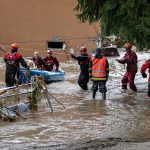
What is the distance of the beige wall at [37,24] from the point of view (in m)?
32.4

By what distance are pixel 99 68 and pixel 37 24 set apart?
59.3ft

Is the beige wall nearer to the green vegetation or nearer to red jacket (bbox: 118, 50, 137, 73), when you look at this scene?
red jacket (bbox: 118, 50, 137, 73)

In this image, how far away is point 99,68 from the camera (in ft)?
51.3

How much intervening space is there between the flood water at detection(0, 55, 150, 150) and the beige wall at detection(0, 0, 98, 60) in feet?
51.0

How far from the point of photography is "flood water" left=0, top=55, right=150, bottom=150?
1030 centimetres

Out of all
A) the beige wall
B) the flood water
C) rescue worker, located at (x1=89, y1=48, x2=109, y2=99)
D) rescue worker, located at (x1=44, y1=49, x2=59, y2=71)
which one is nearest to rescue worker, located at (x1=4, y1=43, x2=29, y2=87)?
the flood water

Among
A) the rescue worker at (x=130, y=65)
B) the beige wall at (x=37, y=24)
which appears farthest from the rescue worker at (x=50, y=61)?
the beige wall at (x=37, y=24)

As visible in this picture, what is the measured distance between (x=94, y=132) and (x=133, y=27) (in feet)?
14.5

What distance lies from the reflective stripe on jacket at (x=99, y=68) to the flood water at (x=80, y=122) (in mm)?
744

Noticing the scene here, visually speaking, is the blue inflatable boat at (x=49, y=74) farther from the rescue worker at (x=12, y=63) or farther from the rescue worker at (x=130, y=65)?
the rescue worker at (x=130, y=65)

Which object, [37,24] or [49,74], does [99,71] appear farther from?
[37,24]

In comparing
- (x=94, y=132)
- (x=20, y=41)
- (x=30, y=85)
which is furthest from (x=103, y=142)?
(x=20, y=41)

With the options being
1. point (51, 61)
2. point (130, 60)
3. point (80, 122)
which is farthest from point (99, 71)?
point (51, 61)

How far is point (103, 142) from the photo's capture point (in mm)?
9812
